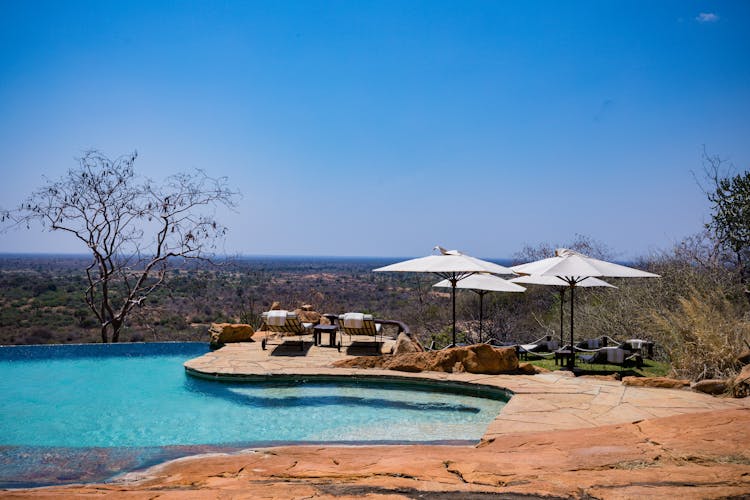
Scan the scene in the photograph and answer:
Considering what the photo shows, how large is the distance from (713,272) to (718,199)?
272 cm

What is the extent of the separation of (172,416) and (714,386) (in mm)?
7521

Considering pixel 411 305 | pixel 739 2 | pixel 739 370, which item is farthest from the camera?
pixel 411 305

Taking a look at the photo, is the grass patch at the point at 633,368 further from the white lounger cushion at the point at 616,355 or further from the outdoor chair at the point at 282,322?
the outdoor chair at the point at 282,322

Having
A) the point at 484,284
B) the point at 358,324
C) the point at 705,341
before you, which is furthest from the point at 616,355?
the point at 358,324

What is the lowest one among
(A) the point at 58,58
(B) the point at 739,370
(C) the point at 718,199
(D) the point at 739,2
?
(B) the point at 739,370

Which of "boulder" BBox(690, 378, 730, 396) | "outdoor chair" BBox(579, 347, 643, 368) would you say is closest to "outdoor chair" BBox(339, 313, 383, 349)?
"outdoor chair" BBox(579, 347, 643, 368)

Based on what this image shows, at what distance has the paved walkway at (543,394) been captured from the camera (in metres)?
6.37

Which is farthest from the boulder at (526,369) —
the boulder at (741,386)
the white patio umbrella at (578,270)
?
the boulder at (741,386)

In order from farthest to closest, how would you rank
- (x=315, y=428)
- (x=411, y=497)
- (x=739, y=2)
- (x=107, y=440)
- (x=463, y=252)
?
(x=739, y=2) < (x=463, y=252) < (x=315, y=428) < (x=107, y=440) < (x=411, y=497)

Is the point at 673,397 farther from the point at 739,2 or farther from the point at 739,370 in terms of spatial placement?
the point at 739,2

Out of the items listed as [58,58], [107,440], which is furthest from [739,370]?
[58,58]

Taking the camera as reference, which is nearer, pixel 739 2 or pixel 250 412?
pixel 250 412

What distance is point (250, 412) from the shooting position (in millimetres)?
7879

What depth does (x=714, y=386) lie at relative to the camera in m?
7.33
